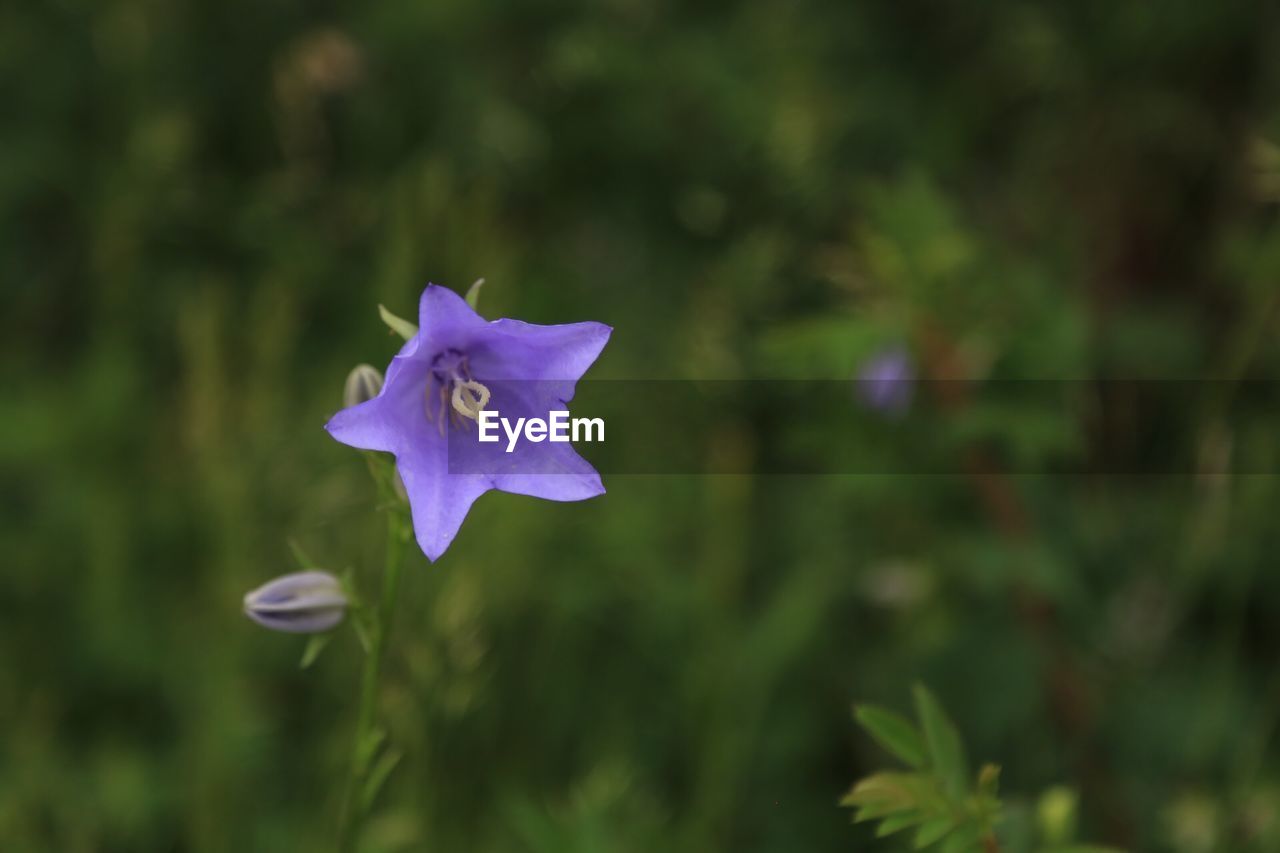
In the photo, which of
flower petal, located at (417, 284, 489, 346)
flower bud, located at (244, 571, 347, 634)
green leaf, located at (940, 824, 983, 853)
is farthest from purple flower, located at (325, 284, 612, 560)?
green leaf, located at (940, 824, 983, 853)

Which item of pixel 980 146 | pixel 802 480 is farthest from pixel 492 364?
pixel 980 146

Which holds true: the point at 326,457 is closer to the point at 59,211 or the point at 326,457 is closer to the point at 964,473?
the point at 59,211

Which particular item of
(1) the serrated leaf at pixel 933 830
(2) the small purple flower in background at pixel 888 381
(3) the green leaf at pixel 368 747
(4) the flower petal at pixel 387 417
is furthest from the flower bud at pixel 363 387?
(2) the small purple flower in background at pixel 888 381

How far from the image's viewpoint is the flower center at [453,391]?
63.7 inches

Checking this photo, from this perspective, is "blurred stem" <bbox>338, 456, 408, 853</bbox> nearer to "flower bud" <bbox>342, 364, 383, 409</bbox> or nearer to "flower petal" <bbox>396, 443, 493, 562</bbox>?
"flower petal" <bbox>396, 443, 493, 562</bbox>


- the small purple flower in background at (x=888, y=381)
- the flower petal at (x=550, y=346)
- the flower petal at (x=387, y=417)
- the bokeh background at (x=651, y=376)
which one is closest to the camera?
the flower petal at (x=387, y=417)

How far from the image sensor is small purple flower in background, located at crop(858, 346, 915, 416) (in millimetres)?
2793

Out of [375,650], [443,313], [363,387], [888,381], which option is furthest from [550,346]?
[888,381]

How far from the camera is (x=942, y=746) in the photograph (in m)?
1.53

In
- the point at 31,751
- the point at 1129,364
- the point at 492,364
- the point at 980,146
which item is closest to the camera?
the point at 492,364

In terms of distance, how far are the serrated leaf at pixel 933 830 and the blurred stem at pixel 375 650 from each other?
0.62 meters

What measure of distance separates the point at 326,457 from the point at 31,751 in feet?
3.14

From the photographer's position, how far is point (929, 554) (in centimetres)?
307

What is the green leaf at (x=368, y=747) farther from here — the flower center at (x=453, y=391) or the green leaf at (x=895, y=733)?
the green leaf at (x=895, y=733)
